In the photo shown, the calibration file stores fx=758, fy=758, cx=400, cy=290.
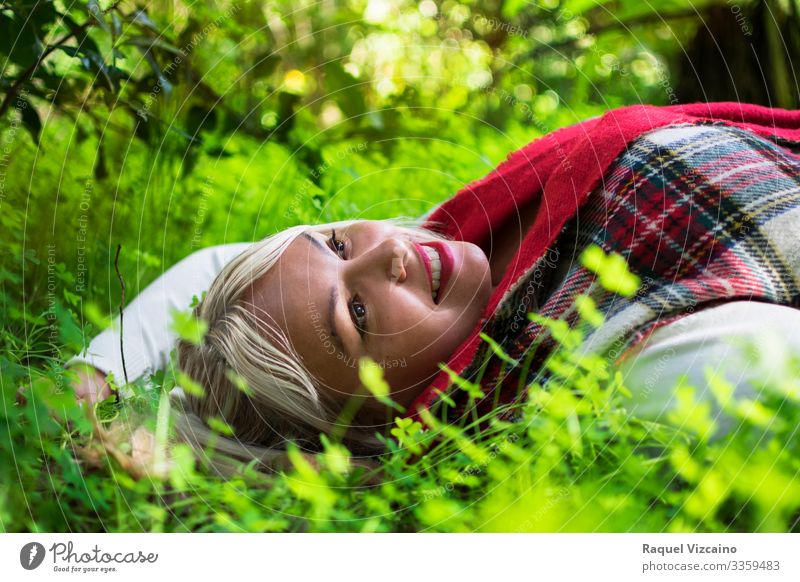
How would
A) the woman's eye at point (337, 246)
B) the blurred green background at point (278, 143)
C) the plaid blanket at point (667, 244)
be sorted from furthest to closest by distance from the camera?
the woman's eye at point (337, 246)
the plaid blanket at point (667, 244)
the blurred green background at point (278, 143)

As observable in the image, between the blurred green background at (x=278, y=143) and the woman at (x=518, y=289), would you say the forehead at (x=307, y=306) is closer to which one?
the woman at (x=518, y=289)

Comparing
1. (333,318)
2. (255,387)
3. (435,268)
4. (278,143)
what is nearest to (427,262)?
(435,268)

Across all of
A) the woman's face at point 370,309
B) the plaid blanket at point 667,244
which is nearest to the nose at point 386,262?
the woman's face at point 370,309

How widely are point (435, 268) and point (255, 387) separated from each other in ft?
0.73

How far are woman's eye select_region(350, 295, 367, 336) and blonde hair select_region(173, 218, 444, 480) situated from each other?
0.07 m

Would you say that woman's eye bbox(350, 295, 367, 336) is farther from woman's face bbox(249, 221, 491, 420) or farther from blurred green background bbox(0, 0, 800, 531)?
blurred green background bbox(0, 0, 800, 531)

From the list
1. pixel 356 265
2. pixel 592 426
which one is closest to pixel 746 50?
pixel 356 265

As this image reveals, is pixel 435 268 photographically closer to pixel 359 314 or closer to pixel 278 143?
pixel 359 314

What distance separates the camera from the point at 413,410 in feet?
2.51

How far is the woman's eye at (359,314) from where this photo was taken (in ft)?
2.43

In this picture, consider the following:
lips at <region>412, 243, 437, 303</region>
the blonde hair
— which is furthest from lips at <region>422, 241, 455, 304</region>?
the blonde hair

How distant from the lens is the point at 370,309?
0.74 metres
